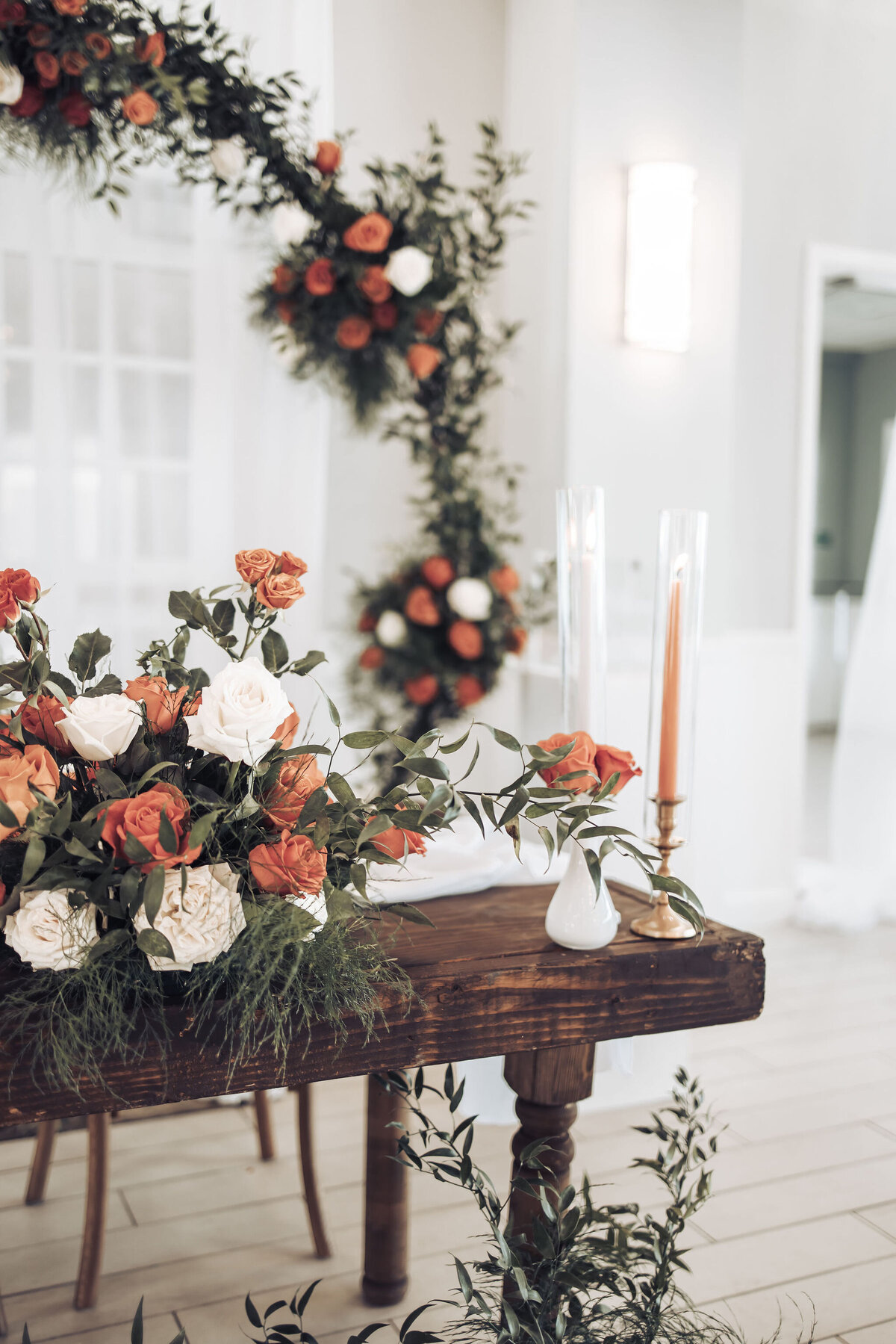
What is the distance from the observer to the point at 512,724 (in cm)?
310

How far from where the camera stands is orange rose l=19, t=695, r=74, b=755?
3.54ft

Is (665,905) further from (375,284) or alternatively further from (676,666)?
(375,284)

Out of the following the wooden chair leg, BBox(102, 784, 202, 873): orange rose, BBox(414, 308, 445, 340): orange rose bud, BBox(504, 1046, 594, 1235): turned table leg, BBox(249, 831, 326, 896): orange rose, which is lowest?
the wooden chair leg

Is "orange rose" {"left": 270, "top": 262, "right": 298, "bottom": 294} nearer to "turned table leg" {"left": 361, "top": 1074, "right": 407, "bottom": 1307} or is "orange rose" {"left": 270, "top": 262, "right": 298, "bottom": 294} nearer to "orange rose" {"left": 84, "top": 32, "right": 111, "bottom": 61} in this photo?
"orange rose" {"left": 84, "top": 32, "right": 111, "bottom": 61}

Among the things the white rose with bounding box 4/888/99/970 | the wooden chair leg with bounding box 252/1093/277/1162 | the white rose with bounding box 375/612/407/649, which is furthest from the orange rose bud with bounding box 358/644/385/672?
the white rose with bounding box 4/888/99/970

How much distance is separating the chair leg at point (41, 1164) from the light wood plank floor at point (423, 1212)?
0.03 meters

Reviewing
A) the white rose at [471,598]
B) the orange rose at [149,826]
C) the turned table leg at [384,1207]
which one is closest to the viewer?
the orange rose at [149,826]

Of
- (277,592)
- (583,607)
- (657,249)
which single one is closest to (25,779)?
(277,592)

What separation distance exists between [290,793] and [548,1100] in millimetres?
556

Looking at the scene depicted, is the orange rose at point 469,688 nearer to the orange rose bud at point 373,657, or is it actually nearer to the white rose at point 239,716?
the orange rose bud at point 373,657

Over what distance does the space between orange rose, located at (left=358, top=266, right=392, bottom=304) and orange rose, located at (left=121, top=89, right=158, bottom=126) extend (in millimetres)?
547

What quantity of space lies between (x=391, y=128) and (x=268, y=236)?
34.4 inches

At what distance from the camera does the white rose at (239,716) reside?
102 centimetres

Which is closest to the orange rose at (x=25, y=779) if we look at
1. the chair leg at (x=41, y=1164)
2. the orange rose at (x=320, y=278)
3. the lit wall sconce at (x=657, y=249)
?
the chair leg at (x=41, y=1164)
